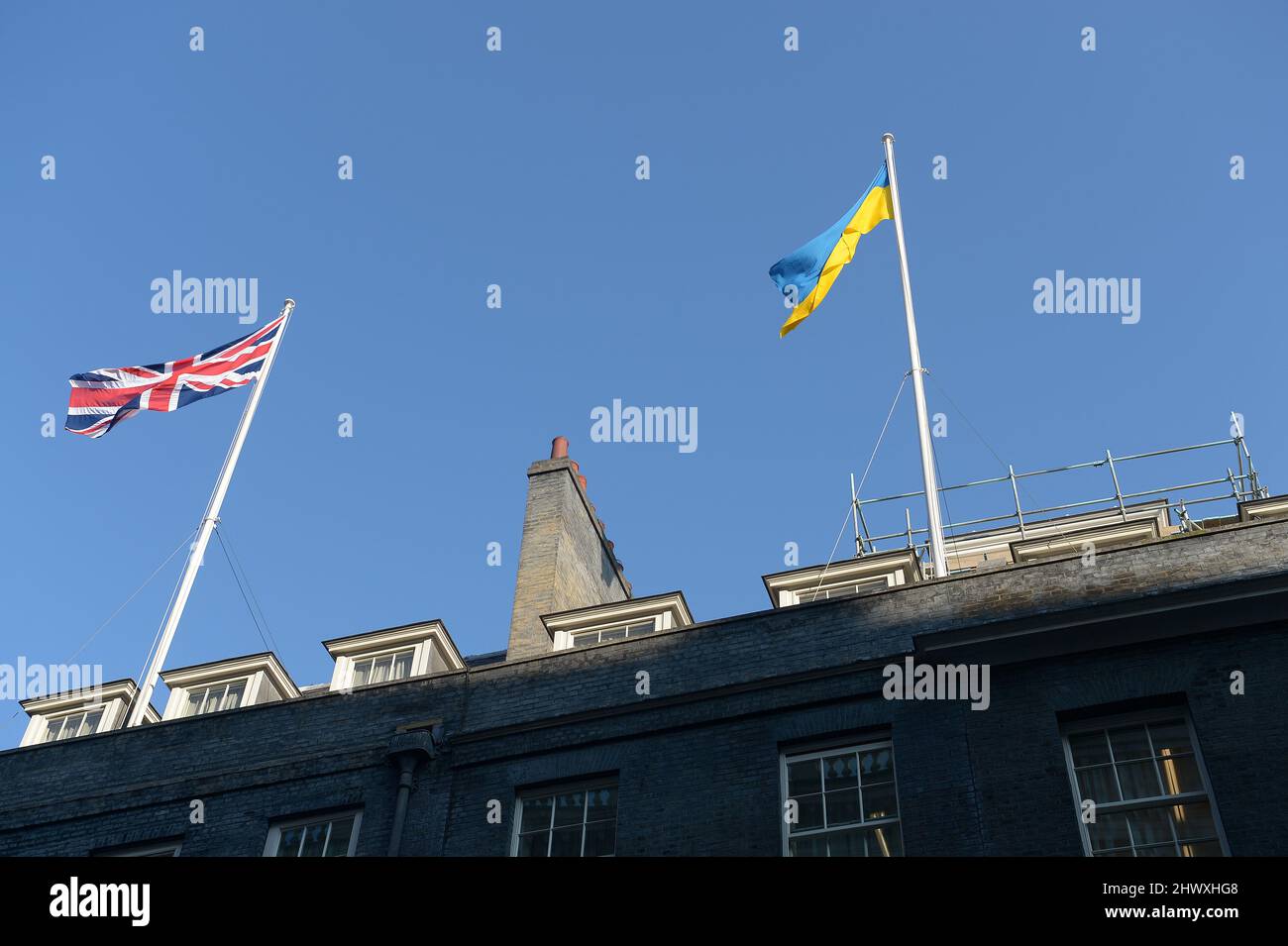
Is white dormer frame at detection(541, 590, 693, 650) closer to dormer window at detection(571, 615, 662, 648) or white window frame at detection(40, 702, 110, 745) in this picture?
dormer window at detection(571, 615, 662, 648)

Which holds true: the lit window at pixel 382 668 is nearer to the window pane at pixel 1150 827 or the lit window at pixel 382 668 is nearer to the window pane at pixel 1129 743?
the window pane at pixel 1129 743

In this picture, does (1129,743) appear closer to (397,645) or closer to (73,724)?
(397,645)

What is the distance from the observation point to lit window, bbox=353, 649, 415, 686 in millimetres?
25375

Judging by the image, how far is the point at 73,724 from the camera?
2736 cm

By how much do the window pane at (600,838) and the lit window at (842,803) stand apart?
241 centimetres

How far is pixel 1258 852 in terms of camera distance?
16500mm

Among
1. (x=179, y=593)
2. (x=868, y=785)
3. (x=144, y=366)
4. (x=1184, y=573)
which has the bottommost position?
(x=868, y=785)

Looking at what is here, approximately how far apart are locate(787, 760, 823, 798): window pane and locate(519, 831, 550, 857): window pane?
3395 mm

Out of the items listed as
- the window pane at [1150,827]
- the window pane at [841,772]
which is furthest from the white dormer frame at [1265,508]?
the window pane at [841,772]

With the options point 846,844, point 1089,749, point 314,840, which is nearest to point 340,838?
point 314,840
